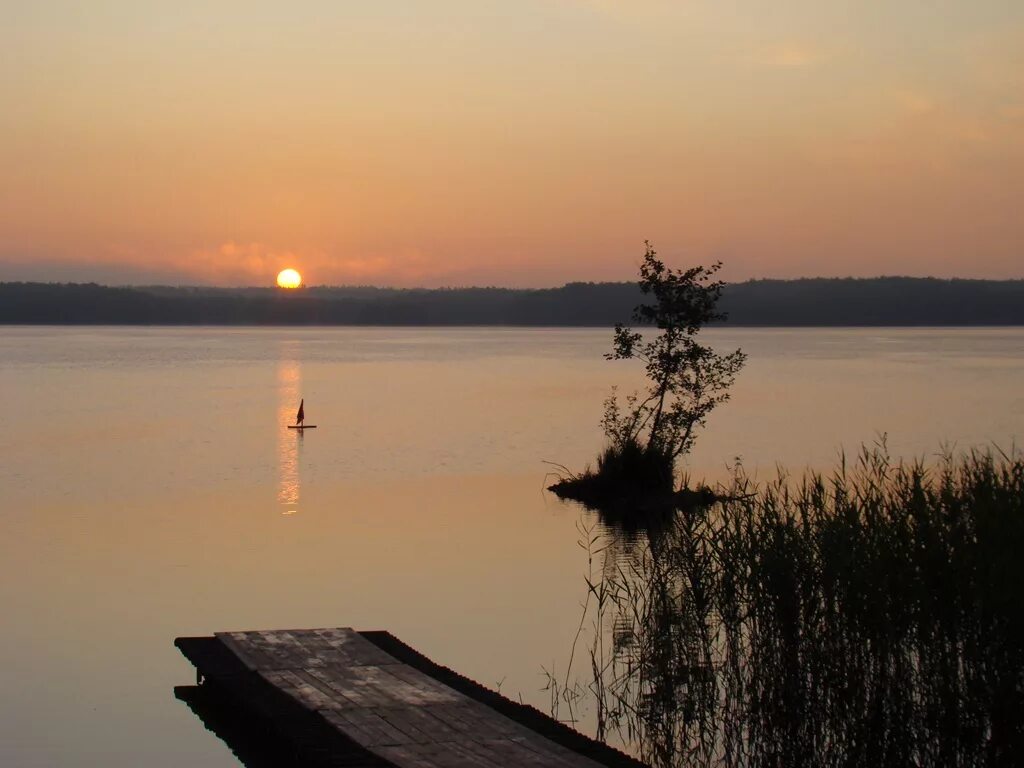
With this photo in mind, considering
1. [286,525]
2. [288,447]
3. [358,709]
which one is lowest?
[288,447]

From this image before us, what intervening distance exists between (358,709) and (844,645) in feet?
12.4

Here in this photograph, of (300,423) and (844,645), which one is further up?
(844,645)

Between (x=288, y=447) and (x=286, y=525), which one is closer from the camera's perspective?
(x=286, y=525)

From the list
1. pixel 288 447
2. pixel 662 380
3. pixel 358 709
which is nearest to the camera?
pixel 358 709

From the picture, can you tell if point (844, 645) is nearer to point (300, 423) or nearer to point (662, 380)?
point (662, 380)

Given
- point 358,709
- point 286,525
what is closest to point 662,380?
point 286,525

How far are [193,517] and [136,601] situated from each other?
7.45 m

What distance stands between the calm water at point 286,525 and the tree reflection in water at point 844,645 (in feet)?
5.08

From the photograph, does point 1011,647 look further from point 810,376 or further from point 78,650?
point 810,376

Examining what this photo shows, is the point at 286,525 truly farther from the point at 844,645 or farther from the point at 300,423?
the point at 300,423

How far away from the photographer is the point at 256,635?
13.1 m

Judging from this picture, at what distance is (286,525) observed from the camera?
24062 mm

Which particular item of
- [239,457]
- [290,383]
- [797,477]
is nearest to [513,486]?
[797,477]

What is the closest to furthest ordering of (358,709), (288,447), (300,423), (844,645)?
(358,709)
(844,645)
(288,447)
(300,423)
